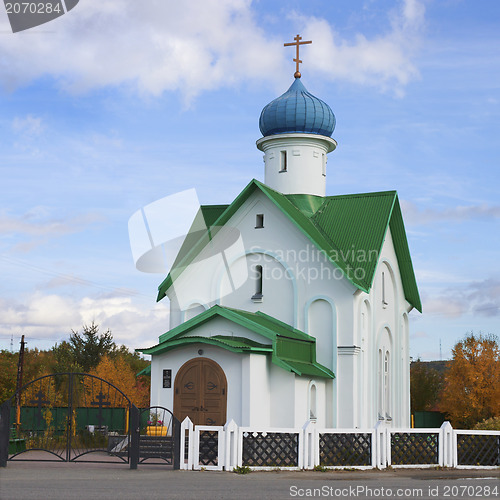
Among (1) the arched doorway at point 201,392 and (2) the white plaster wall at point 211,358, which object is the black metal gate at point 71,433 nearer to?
(2) the white plaster wall at point 211,358

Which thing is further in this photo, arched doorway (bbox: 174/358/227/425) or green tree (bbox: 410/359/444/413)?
green tree (bbox: 410/359/444/413)

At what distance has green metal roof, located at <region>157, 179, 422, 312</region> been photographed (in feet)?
84.8

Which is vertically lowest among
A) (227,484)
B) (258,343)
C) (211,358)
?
(227,484)

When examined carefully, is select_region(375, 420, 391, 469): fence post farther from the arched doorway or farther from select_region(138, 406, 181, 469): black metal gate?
the arched doorway

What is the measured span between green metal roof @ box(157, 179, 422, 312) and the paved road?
9.15m

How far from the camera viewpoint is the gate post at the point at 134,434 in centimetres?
1692

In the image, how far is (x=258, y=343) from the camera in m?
Answer: 23.2

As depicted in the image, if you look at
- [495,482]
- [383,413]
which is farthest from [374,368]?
[495,482]

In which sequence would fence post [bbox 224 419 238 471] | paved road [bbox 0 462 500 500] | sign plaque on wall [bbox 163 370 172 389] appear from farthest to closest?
sign plaque on wall [bbox 163 370 172 389]
fence post [bbox 224 419 238 471]
paved road [bbox 0 462 500 500]

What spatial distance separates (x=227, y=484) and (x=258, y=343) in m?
8.94

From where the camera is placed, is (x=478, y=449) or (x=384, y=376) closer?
(x=478, y=449)

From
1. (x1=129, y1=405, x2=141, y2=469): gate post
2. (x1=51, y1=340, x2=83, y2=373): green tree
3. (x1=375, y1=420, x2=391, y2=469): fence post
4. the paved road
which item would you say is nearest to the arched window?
(x1=375, y1=420, x2=391, y2=469): fence post

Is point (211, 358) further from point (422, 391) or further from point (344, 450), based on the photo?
point (422, 391)

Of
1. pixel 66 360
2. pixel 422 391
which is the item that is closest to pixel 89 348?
pixel 66 360
